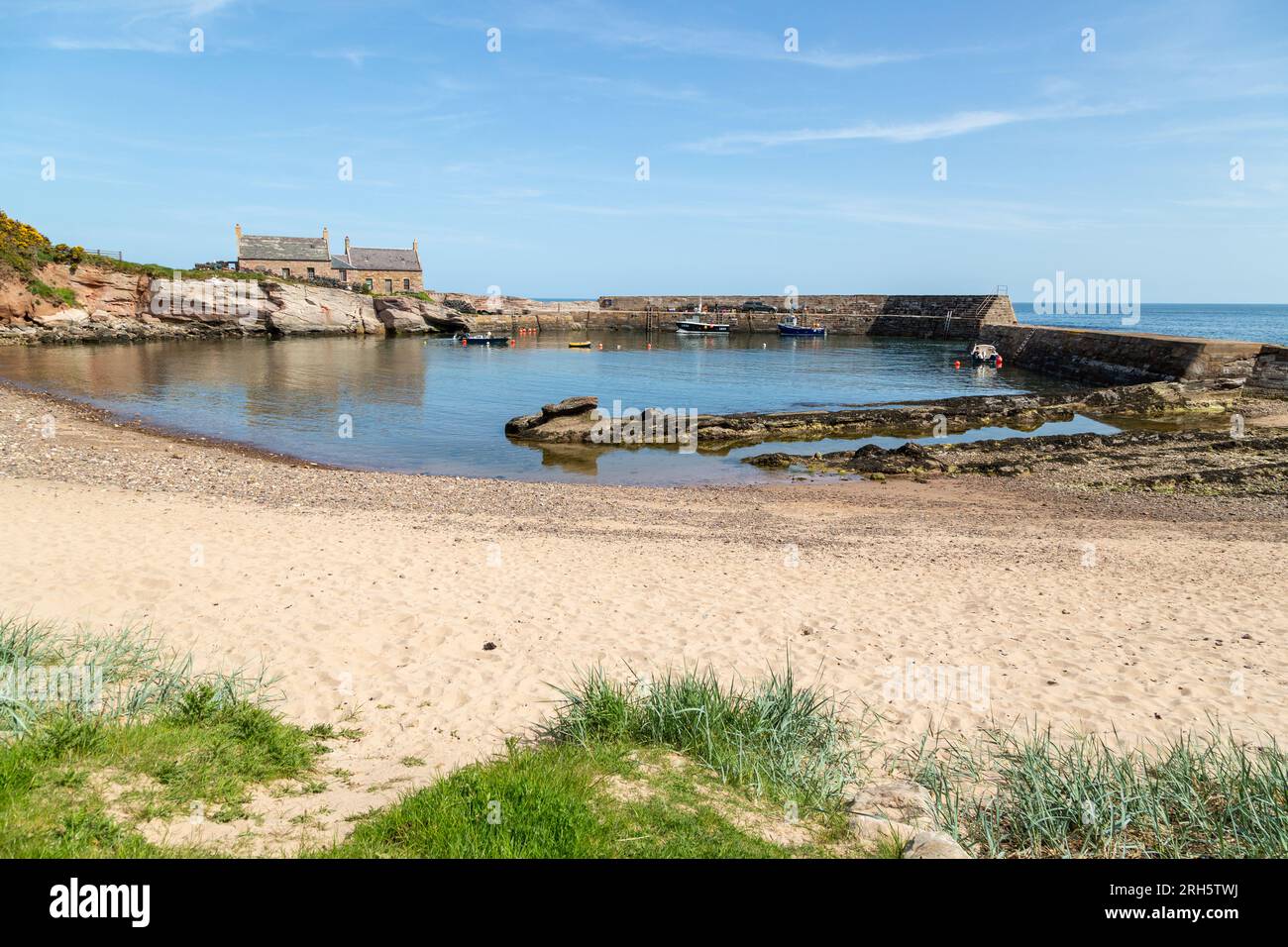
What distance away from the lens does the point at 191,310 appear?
2758 inches

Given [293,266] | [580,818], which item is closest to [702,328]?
[293,266]

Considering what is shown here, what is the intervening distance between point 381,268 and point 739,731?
103 m

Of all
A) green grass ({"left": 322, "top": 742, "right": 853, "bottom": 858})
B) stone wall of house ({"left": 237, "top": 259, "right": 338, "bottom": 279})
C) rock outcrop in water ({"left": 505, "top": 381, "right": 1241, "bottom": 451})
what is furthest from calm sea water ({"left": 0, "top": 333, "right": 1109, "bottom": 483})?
stone wall of house ({"left": 237, "top": 259, "right": 338, "bottom": 279})

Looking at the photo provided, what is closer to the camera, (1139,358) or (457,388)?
(457,388)

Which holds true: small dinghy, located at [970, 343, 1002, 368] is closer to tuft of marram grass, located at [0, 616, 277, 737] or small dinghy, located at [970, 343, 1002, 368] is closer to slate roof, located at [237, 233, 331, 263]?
tuft of marram grass, located at [0, 616, 277, 737]

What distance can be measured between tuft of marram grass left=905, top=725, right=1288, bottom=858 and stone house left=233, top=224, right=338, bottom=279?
97.6 metres

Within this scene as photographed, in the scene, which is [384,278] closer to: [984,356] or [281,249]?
[281,249]

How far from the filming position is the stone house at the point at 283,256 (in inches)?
3583

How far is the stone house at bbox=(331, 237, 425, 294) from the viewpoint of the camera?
97.5m

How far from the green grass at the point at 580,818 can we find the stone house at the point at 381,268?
3935 inches

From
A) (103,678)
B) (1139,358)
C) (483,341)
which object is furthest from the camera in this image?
(483,341)

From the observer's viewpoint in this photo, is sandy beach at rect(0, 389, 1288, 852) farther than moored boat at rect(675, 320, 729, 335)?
No

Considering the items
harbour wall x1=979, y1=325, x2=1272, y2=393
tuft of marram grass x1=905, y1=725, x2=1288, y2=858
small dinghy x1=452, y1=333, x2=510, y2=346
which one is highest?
small dinghy x1=452, y1=333, x2=510, y2=346
